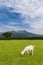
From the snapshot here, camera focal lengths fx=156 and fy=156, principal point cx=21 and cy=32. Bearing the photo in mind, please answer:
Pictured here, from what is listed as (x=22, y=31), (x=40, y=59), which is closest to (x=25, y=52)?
(x=40, y=59)

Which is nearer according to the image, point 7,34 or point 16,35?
point 16,35

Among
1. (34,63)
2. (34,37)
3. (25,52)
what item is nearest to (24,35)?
(34,37)

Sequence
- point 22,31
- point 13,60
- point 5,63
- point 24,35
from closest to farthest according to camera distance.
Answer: point 5,63
point 13,60
point 22,31
point 24,35

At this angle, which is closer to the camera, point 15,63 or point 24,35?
point 15,63

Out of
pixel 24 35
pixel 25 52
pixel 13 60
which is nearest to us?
pixel 13 60

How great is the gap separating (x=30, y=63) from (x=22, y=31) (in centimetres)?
1350

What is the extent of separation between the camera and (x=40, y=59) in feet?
27.6

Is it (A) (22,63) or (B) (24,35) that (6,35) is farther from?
(A) (22,63)

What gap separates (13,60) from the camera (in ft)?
26.4

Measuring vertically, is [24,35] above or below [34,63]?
above

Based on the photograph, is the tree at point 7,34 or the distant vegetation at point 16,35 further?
the tree at point 7,34

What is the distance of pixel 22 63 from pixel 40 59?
128 cm

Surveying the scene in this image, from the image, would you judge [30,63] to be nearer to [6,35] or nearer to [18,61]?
[18,61]

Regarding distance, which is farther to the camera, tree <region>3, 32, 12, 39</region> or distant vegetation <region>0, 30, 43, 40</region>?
tree <region>3, 32, 12, 39</region>
